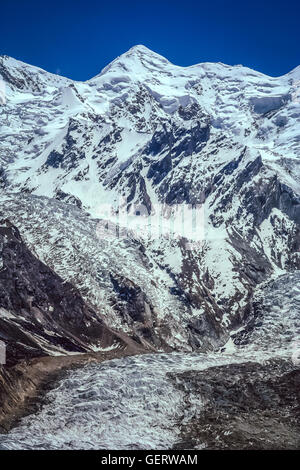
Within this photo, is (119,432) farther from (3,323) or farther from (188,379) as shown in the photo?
(3,323)

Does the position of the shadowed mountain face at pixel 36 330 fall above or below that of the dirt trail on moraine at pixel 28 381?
above

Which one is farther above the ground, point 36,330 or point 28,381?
point 36,330

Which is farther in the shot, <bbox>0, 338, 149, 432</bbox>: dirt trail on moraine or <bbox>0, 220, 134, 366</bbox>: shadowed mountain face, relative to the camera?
<bbox>0, 220, 134, 366</bbox>: shadowed mountain face

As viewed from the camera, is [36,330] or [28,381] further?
[36,330]

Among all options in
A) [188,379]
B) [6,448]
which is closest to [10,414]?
[6,448]

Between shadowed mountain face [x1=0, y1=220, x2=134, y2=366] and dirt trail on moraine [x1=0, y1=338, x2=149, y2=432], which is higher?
shadowed mountain face [x1=0, y1=220, x2=134, y2=366]

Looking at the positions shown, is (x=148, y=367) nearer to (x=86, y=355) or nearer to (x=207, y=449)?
(x=86, y=355)

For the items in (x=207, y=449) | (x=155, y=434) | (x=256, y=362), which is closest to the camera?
(x=207, y=449)

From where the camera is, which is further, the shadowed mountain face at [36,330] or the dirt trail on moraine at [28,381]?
the shadowed mountain face at [36,330]
